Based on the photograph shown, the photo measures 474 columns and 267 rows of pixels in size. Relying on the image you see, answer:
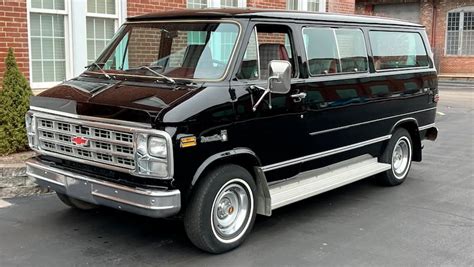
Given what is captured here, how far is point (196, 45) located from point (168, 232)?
1.87 meters

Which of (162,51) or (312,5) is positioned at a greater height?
(312,5)

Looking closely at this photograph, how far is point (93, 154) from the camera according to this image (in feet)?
15.8

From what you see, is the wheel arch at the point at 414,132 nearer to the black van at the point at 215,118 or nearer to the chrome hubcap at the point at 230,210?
the black van at the point at 215,118

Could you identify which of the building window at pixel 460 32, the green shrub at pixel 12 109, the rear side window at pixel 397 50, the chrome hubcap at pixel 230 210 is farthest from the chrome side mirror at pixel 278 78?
the building window at pixel 460 32

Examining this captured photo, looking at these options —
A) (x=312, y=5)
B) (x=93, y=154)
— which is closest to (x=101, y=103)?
(x=93, y=154)

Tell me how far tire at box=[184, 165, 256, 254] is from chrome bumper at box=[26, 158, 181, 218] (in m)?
0.27

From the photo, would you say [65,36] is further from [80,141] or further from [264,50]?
[264,50]

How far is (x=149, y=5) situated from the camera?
10.0m

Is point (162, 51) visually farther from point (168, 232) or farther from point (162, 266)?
point (162, 266)

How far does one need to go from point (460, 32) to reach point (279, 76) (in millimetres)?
27758

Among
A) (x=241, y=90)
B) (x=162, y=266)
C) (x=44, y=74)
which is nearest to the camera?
(x=162, y=266)

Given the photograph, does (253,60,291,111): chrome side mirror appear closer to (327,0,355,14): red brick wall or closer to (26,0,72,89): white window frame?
(26,0,72,89): white window frame

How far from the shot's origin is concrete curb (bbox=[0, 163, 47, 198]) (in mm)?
6637

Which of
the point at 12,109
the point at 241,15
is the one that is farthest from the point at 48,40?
the point at 241,15
